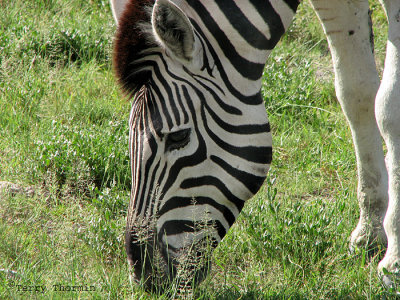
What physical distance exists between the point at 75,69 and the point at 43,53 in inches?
17.5

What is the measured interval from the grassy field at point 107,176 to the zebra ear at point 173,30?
130 centimetres

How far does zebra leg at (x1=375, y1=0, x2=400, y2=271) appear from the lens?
2.89m

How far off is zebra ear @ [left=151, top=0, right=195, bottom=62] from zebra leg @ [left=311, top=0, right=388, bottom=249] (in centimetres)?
128

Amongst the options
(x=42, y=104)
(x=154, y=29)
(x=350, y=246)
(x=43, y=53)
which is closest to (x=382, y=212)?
(x=350, y=246)

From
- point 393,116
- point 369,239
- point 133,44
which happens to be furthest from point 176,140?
point 369,239

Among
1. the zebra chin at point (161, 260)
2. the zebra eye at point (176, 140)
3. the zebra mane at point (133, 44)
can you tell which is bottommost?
the zebra chin at point (161, 260)

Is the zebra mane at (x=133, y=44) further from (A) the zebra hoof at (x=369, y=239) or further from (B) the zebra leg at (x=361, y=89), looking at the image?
(A) the zebra hoof at (x=369, y=239)

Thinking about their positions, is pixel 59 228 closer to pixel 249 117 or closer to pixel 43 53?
pixel 249 117

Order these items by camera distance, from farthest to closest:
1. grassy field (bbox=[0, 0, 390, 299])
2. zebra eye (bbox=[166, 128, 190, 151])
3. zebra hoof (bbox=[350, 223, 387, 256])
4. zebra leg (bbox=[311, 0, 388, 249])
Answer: zebra leg (bbox=[311, 0, 388, 249]) → zebra hoof (bbox=[350, 223, 387, 256]) → grassy field (bbox=[0, 0, 390, 299]) → zebra eye (bbox=[166, 128, 190, 151])

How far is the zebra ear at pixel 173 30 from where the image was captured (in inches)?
106

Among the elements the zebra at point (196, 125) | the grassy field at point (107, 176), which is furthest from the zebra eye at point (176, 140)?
the grassy field at point (107, 176)

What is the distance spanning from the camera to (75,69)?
19.6 feet

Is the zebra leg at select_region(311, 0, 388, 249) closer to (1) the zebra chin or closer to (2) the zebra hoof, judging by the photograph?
(2) the zebra hoof

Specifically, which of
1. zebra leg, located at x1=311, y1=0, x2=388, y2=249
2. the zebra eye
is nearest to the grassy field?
zebra leg, located at x1=311, y1=0, x2=388, y2=249
